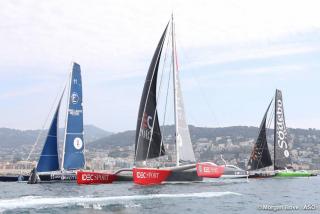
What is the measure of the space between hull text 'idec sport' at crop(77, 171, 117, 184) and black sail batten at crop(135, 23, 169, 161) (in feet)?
16.6

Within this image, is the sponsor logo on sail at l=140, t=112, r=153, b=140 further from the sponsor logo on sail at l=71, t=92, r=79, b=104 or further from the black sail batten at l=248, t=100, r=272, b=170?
the black sail batten at l=248, t=100, r=272, b=170

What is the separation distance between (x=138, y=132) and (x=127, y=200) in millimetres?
12958

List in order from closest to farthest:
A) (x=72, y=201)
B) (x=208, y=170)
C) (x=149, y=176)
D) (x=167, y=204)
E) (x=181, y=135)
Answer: (x=167, y=204) → (x=72, y=201) → (x=149, y=176) → (x=208, y=170) → (x=181, y=135)

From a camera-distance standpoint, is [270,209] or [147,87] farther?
[147,87]

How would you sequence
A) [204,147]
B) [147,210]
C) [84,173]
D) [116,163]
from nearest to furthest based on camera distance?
[147,210], [84,173], [116,163], [204,147]

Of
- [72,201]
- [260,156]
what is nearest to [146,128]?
[72,201]

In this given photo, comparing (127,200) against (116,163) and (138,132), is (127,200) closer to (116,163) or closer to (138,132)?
(138,132)

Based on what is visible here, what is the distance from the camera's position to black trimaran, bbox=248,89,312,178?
66.4 m

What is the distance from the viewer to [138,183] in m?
40.1

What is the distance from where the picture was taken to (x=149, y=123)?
4197 centimetres

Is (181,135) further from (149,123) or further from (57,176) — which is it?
(57,176)

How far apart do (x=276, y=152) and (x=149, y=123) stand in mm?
29507

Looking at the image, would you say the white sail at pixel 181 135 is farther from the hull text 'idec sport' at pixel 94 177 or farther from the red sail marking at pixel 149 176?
the hull text 'idec sport' at pixel 94 177

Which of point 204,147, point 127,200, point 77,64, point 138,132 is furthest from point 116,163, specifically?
point 127,200
